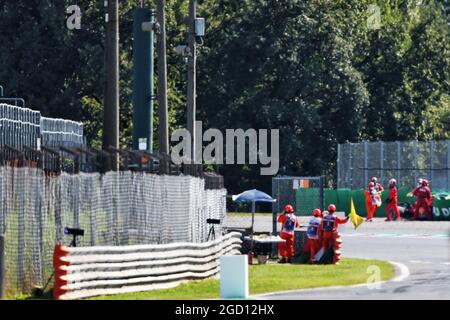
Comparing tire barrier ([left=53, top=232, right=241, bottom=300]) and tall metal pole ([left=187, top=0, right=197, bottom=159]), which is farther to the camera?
tall metal pole ([left=187, top=0, right=197, bottom=159])

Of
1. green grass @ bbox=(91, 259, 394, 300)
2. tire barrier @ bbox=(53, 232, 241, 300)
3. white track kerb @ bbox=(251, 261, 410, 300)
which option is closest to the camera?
tire barrier @ bbox=(53, 232, 241, 300)

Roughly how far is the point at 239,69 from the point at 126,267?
50016 millimetres

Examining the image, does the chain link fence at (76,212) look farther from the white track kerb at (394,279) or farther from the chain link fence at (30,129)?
the chain link fence at (30,129)

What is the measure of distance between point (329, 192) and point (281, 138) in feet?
37.1

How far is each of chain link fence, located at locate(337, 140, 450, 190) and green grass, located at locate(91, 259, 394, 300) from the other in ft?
86.6

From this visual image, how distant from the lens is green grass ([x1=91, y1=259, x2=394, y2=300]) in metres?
24.0

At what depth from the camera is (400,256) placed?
37.1m

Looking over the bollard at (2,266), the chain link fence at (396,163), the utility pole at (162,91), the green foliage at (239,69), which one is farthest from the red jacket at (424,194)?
the bollard at (2,266)

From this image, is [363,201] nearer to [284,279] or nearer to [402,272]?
[402,272]

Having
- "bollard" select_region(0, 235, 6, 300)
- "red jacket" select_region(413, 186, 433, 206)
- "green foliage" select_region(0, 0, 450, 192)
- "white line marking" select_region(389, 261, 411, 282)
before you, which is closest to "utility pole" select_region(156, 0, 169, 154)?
"white line marking" select_region(389, 261, 411, 282)

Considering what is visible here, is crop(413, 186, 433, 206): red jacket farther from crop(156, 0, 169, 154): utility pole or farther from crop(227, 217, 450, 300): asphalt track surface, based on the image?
crop(156, 0, 169, 154): utility pole

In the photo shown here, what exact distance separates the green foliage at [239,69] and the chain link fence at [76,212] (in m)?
44.2

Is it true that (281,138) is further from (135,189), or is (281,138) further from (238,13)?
(135,189)

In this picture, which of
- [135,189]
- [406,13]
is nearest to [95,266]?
[135,189]
